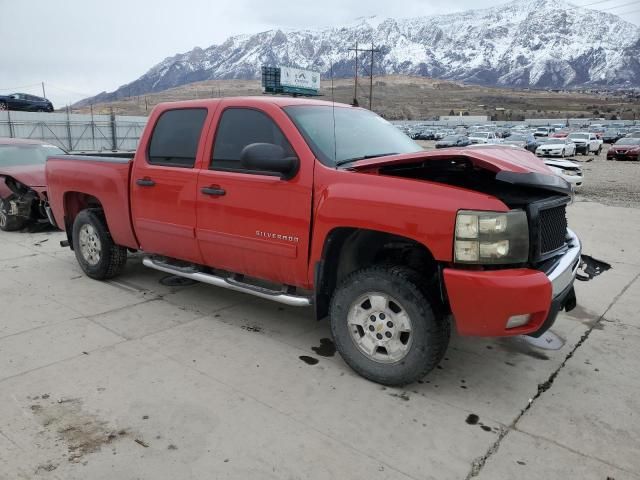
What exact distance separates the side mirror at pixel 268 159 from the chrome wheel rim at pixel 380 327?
101 cm

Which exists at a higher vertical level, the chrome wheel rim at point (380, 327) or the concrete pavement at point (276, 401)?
the chrome wheel rim at point (380, 327)

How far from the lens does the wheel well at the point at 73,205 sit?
590cm

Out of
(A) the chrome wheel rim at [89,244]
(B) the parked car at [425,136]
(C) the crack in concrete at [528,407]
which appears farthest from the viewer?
(B) the parked car at [425,136]

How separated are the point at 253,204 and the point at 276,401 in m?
1.44

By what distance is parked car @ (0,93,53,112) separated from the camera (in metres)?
31.4

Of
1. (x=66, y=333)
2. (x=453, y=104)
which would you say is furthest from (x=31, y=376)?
(x=453, y=104)

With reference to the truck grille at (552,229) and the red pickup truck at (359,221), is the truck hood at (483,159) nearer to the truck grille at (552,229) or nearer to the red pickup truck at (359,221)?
the red pickup truck at (359,221)

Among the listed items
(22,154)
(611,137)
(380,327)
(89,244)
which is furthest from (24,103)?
(611,137)

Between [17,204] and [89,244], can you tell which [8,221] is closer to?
[17,204]

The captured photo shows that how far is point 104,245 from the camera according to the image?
551cm

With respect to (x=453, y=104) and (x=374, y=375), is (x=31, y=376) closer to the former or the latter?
(x=374, y=375)

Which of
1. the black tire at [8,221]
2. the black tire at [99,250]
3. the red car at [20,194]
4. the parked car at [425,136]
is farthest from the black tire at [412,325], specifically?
the parked car at [425,136]

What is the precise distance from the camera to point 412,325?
329 cm

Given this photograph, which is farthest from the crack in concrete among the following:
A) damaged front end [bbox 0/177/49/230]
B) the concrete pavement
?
damaged front end [bbox 0/177/49/230]
